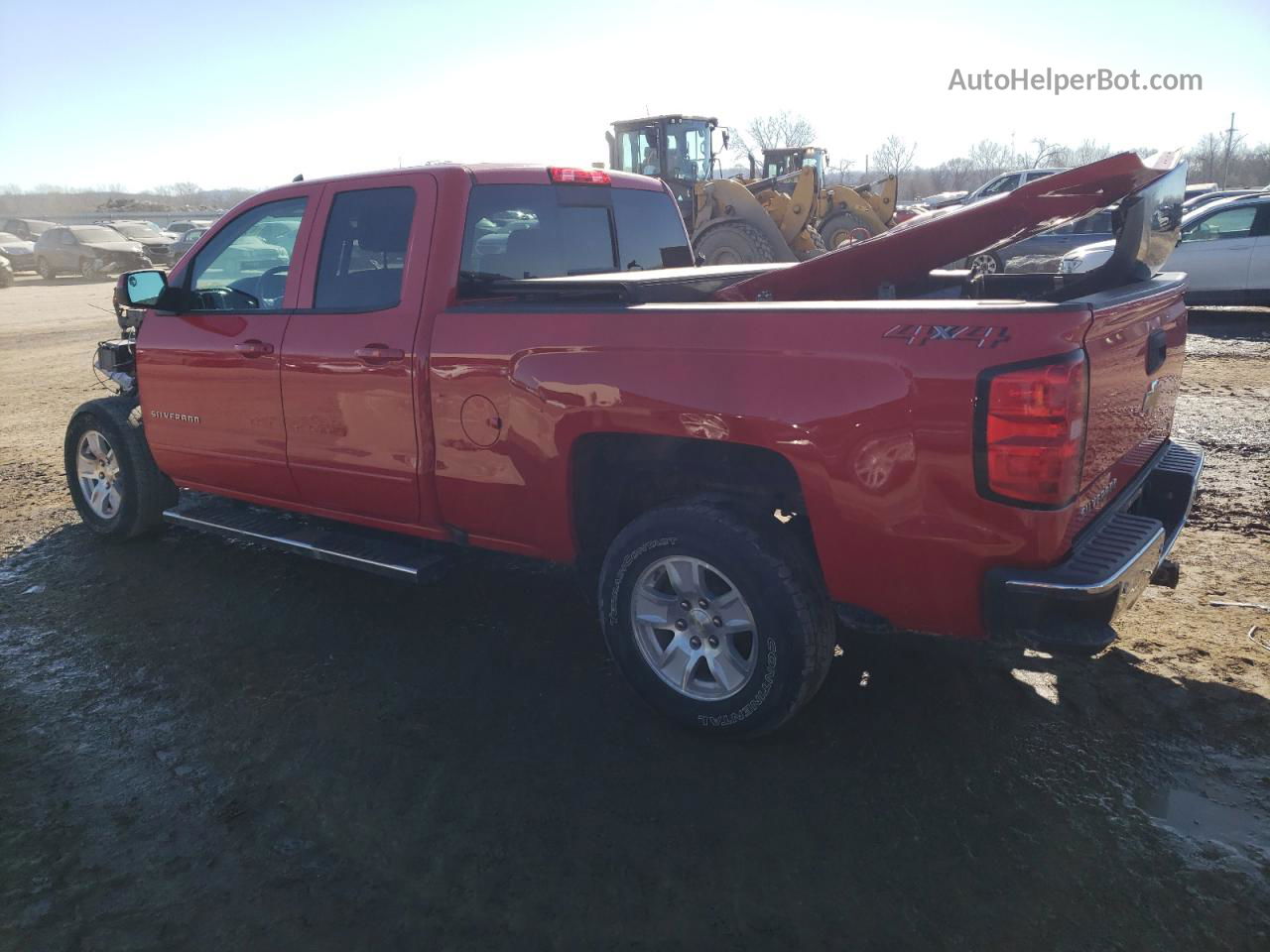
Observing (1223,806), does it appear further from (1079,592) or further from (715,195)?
(715,195)

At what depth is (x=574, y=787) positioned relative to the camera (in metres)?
3.09

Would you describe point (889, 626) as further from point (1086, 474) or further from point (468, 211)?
point (468, 211)

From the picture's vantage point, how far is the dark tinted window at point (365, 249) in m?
4.03

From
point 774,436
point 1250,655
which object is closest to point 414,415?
point 774,436

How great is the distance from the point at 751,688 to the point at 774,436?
888mm

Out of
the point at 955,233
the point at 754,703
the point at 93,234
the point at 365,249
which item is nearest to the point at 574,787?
the point at 754,703

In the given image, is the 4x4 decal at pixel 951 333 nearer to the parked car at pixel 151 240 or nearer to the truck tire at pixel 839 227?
the truck tire at pixel 839 227

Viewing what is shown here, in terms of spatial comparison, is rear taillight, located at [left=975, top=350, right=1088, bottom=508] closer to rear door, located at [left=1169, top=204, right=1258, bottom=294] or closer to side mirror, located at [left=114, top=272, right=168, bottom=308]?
side mirror, located at [left=114, top=272, right=168, bottom=308]

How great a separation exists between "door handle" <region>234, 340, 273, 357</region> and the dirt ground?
4.15 feet

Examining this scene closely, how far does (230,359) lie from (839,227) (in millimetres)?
15682

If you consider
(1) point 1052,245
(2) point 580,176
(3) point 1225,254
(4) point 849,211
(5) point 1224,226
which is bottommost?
(3) point 1225,254

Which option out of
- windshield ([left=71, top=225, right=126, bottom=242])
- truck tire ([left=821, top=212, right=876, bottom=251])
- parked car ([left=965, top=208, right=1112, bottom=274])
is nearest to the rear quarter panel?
parked car ([left=965, top=208, right=1112, bottom=274])

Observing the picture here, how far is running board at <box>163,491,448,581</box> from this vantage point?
4023mm

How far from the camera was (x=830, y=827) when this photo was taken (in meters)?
2.83
